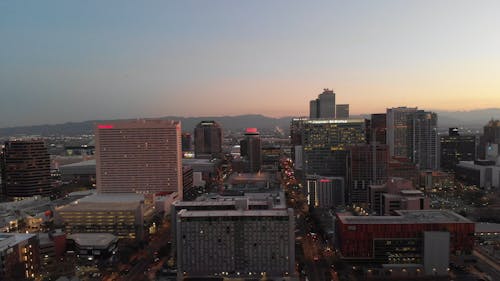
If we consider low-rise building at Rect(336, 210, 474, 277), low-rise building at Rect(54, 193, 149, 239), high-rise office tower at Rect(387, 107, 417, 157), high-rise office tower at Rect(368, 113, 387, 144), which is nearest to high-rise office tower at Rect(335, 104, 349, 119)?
high-rise office tower at Rect(368, 113, 387, 144)

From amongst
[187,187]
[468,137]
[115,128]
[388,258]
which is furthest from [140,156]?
[468,137]

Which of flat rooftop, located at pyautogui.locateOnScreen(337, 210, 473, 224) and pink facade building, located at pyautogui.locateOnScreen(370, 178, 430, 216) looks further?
pink facade building, located at pyautogui.locateOnScreen(370, 178, 430, 216)

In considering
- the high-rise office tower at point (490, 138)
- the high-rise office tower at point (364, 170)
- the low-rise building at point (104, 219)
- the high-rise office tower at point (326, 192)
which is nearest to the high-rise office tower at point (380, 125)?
the high-rise office tower at point (490, 138)

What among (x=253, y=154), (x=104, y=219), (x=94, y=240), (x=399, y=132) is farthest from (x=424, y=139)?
(x=94, y=240)

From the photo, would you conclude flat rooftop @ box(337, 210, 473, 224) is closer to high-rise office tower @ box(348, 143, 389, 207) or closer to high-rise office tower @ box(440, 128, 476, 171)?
high-rise office tower @ box(348, 143, 389, 207)

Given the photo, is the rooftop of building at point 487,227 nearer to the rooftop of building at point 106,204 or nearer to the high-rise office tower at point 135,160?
the rooftop of building at point 106,204

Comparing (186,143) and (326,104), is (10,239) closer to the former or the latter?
(186,143)
